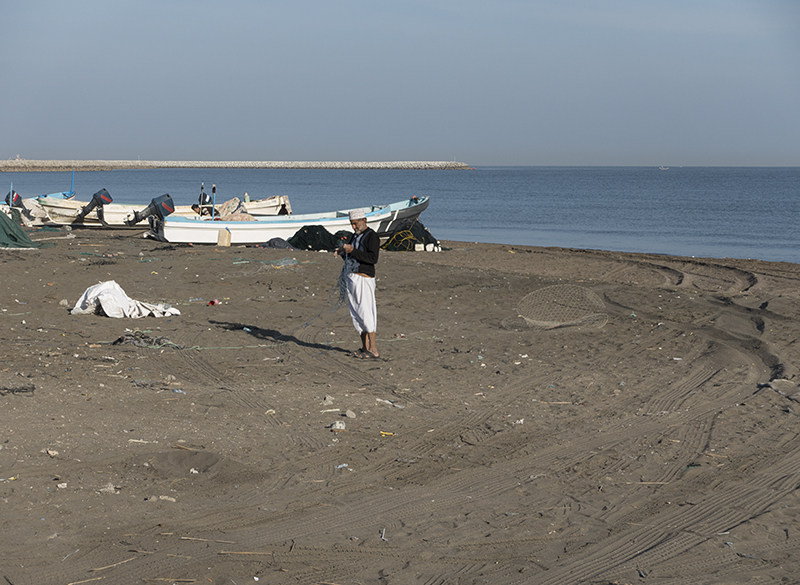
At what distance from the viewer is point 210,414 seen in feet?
22.1

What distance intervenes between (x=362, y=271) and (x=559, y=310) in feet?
16.1

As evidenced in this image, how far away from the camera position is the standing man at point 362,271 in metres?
8.62

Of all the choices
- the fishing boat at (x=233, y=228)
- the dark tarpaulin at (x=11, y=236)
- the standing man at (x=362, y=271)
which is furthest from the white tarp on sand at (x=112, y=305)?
the fishing boat at (x=233, y=228)

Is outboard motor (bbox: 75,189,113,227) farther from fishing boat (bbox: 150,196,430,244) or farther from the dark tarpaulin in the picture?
the dark tarpaulin

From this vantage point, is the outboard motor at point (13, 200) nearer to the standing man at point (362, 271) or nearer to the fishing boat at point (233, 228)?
the fishing boat at point (233, 228)

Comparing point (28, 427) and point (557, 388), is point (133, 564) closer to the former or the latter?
point (28, 427)

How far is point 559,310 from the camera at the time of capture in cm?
1242

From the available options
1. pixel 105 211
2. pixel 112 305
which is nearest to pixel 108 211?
pixel 105 211

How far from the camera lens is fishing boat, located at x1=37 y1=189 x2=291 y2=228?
27337mm

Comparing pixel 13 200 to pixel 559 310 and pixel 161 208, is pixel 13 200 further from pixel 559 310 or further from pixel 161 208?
pixel 559 310

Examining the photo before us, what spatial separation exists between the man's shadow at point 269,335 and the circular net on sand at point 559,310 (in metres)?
3.12

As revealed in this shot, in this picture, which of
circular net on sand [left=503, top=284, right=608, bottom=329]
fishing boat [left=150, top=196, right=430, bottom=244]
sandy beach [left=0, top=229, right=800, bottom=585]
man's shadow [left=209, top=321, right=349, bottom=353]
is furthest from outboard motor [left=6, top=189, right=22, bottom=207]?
circular net on sand [left=503, top=284, right=608, bottom=329]

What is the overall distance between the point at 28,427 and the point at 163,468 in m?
1.49

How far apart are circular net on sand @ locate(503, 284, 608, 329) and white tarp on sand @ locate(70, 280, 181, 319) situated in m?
5.61
